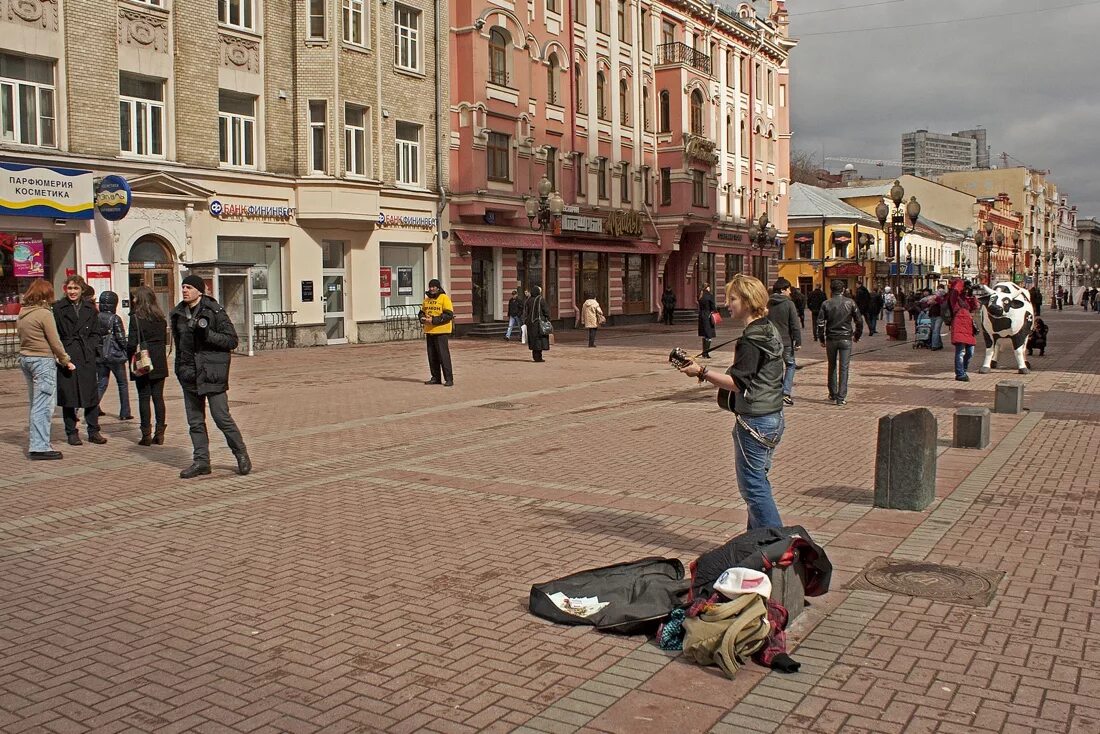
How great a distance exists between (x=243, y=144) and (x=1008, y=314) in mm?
18769

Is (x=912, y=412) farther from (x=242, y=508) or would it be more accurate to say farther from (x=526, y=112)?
(x=526, y=112)

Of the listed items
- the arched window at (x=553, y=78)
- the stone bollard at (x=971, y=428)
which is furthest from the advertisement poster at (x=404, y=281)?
the stone bollard at (x=971, y=428)

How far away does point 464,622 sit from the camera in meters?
5.41

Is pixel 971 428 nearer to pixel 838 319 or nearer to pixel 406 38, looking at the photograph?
pixel 838 319

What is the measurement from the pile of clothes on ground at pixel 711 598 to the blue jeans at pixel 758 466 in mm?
578

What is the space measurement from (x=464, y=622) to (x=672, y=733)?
5.42 feet

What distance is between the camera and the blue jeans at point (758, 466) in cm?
610

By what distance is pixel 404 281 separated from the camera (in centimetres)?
3250

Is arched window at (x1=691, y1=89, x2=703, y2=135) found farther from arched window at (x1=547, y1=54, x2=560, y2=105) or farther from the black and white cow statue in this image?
the black and white cow statue

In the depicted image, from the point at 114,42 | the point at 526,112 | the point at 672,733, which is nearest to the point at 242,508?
the point at 672,733

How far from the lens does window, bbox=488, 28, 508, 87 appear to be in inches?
1371

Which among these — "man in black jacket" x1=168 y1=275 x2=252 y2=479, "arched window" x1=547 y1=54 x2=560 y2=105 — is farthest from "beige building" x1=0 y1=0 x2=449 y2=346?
"man in black jacket" x1=168 y1=275 x2=252 y2=479

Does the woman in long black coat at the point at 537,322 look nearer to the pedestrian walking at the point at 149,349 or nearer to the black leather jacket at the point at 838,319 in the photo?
the black leather jacket at the point at 838,319

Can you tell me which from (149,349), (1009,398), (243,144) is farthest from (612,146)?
(149,349)
